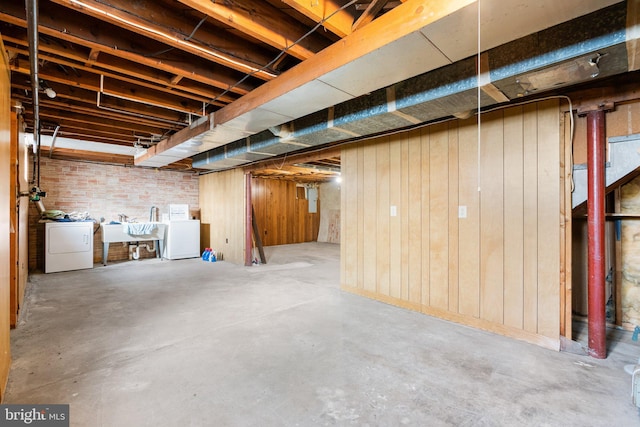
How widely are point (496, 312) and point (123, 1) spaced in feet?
11.8

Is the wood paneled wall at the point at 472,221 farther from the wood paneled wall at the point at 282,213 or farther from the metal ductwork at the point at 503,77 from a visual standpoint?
the wood paneled wall at the point at 282,213

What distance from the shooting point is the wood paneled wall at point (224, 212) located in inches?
239

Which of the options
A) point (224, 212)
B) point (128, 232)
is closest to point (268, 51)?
point (224, 212)

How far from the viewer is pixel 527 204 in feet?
7.98

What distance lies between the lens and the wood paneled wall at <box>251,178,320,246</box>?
8641 mm

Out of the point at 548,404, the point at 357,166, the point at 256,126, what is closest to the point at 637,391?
the point at 548,404

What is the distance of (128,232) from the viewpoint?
230 inches

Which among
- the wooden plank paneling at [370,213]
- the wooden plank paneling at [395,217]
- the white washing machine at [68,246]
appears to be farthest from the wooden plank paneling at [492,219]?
the white washing machine at [68,246]

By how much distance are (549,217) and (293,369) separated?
90.7 inches

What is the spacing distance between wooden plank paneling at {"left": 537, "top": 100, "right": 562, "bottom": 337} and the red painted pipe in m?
0.19

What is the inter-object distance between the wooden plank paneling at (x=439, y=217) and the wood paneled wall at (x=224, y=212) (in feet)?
13.2

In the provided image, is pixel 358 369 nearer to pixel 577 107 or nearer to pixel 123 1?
pixel 577 107

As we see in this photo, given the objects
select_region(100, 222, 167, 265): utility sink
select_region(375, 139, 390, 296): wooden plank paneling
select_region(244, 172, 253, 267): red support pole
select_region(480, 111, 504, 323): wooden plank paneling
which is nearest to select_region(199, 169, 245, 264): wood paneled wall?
A: select_region(244, 172, 253, 267): red support pole

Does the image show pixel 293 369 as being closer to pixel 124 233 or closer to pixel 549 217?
pixel 549 217
